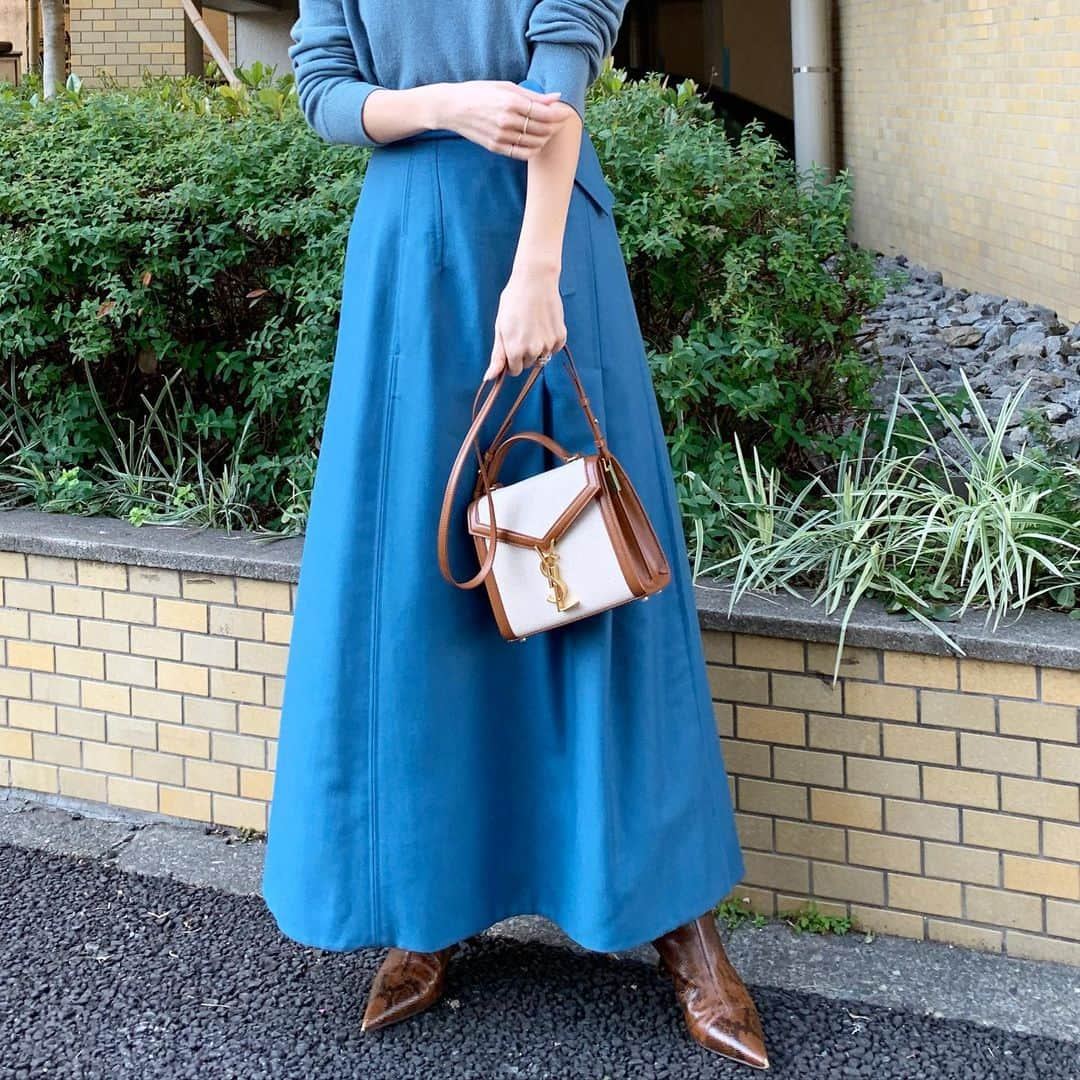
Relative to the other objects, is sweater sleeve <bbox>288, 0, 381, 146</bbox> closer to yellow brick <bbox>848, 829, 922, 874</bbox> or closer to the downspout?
yellow brick <bbox>848, 829, 922, 874</bbox>

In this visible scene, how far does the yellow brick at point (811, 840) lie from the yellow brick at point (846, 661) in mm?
306

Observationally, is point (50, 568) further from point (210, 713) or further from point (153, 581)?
point (210, 713)

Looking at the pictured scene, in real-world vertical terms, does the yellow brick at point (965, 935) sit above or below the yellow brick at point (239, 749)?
below

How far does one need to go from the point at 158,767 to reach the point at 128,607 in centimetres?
38

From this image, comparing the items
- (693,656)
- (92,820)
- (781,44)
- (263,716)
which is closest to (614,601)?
(693,656)

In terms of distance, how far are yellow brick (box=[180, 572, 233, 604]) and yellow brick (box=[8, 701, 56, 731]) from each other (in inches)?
20.9

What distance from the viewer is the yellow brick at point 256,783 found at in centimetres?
345

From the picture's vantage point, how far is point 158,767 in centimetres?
359

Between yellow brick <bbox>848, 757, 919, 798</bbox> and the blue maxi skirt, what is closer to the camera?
the blue maxi skirt

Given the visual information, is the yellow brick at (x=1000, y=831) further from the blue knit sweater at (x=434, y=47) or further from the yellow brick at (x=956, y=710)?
the blue knit sweater at (x=434, y=47)

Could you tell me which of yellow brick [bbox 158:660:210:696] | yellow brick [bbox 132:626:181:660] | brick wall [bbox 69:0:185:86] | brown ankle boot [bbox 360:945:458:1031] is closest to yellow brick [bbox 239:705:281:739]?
yellow brick [bbox 158:660:210:696]

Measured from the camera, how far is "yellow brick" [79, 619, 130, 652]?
3561 mm

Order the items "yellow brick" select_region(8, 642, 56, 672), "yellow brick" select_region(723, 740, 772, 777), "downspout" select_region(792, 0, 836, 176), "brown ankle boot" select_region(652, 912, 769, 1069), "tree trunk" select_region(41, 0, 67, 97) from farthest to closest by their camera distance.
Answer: "downspout" select_region(792, 0, 836, 176)
"tree trunk" select_region(41, 0, 67, 97)
"yellow brick" select_region(8, 642, 56, 672)
"yellow brick" select_region(723, 740, 772, 777)
"brown ankle boot" select_region(652, 912, 769, 1069)

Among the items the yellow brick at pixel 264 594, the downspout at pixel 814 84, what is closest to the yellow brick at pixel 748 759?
the yellow brick at pixel 264 594
